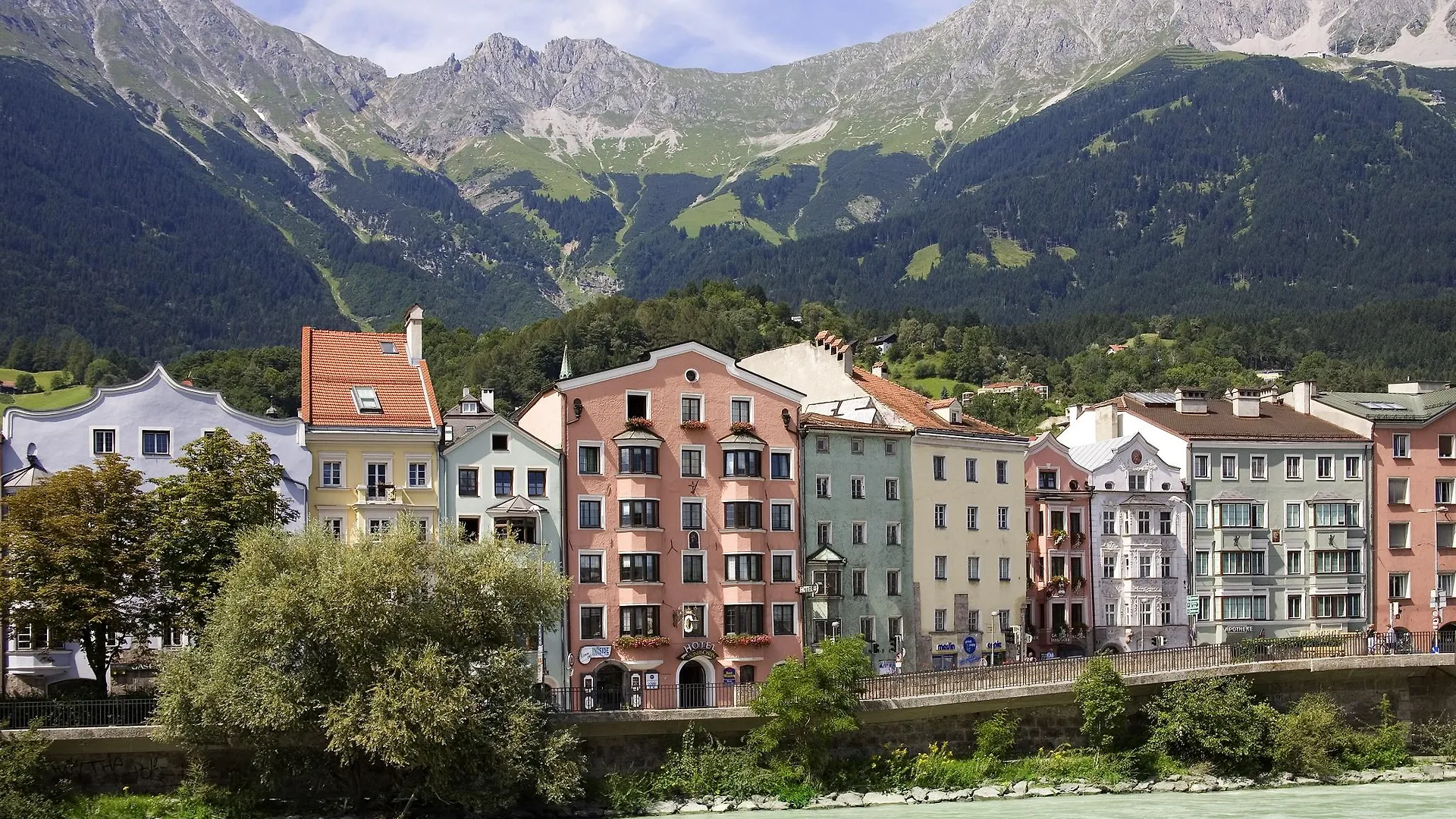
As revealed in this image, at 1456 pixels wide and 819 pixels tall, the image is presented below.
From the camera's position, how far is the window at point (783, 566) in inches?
2901

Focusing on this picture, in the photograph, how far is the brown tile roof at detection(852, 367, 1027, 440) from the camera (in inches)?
3157

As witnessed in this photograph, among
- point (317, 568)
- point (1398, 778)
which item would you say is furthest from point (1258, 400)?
point (317, 568)

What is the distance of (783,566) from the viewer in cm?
7388

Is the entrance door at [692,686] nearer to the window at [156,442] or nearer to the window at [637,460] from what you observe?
the window at [637,460]

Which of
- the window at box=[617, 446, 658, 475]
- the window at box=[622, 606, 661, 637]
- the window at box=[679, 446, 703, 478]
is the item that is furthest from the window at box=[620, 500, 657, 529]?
the window at box=[622, 606, 661, 637]

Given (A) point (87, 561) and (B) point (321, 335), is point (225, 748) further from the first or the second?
(B) point (321, 335)

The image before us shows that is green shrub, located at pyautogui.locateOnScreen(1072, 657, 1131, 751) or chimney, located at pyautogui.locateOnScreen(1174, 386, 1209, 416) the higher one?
chimney, located at pyautogui.locateOnScreen(1174, 386, 1209, 416)

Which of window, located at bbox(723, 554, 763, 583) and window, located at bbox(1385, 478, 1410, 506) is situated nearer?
window, located at bbox(723, 554, 763, 583)

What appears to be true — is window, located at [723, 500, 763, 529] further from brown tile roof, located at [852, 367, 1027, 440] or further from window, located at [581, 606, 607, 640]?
brown tile roof, located at [852, 367, 1027, 440]

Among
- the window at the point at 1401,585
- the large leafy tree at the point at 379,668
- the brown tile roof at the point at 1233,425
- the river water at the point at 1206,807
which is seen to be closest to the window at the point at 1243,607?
the window at the point at 1401,585

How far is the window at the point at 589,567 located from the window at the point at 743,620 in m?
5.84

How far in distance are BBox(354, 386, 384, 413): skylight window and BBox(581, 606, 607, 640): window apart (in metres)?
11.7

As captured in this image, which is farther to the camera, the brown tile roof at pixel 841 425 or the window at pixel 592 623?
the brown tile roof at pixel 841 425

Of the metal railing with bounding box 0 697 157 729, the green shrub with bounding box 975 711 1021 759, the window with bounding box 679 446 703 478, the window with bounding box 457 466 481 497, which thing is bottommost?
the green shrub with bounding box 975 711 1021 759
